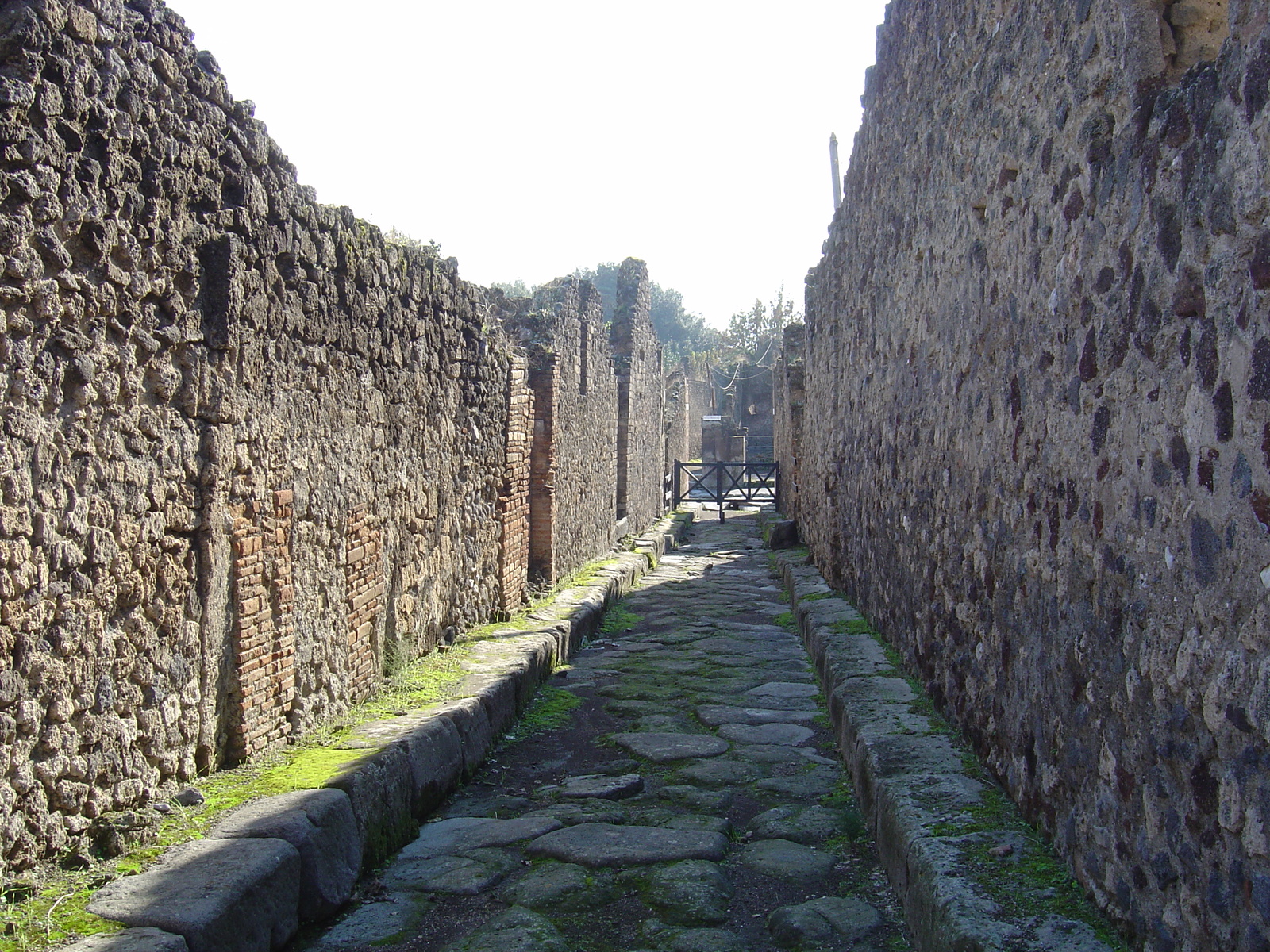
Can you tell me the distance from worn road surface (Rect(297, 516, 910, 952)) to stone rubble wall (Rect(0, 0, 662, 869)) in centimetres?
74

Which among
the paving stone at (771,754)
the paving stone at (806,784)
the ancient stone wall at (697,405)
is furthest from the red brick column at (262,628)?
the ancient stone wall at (697,405)

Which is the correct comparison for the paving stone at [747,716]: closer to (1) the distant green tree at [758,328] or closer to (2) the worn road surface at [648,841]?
(2) the worn road surface at [648,841]

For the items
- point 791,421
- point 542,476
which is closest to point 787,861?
point 542,476

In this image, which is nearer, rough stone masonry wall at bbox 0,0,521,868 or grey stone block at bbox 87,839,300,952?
grey stone block at bbox 87,839,300,952

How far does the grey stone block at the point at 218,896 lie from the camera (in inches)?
91.8

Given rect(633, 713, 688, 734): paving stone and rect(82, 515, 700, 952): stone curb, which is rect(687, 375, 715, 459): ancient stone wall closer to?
rect(633, 713, 688, 734): paving stone

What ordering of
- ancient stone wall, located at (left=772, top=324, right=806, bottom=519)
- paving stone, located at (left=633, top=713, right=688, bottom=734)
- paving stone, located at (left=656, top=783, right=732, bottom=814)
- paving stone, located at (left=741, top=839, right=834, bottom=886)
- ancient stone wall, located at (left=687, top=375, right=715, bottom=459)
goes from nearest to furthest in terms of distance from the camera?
1. paving stone, located at (left=741, top=839, right=834, bottom=886)
2. paving stone, located at (left=656, top=783, right=732, bottom=814)
3. paving stone, located at (left=633, top=713, right=688, bottom=734)
4. ancient stone wall, located at (left=772, top=324, right=806, bottom=519)
5. ancient stone wall, located at (left=687, top=375, right=715, bottom=459)

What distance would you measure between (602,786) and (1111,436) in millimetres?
2608

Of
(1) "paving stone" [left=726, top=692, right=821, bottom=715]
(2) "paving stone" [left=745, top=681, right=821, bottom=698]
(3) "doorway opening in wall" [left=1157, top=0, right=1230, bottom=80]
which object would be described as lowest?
(1) "paving stone" [left=726, top=692, right=821, bottom=715]

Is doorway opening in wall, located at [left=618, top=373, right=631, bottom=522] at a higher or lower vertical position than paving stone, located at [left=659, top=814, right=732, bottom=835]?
higher

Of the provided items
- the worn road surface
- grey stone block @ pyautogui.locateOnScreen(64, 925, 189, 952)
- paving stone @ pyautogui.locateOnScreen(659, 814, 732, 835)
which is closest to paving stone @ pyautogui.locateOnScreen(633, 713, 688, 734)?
the worn road surface

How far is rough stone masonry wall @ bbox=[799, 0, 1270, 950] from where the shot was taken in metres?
1.78

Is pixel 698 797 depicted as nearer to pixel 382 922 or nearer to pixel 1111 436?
pixel 382 922

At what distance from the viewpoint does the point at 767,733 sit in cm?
503
